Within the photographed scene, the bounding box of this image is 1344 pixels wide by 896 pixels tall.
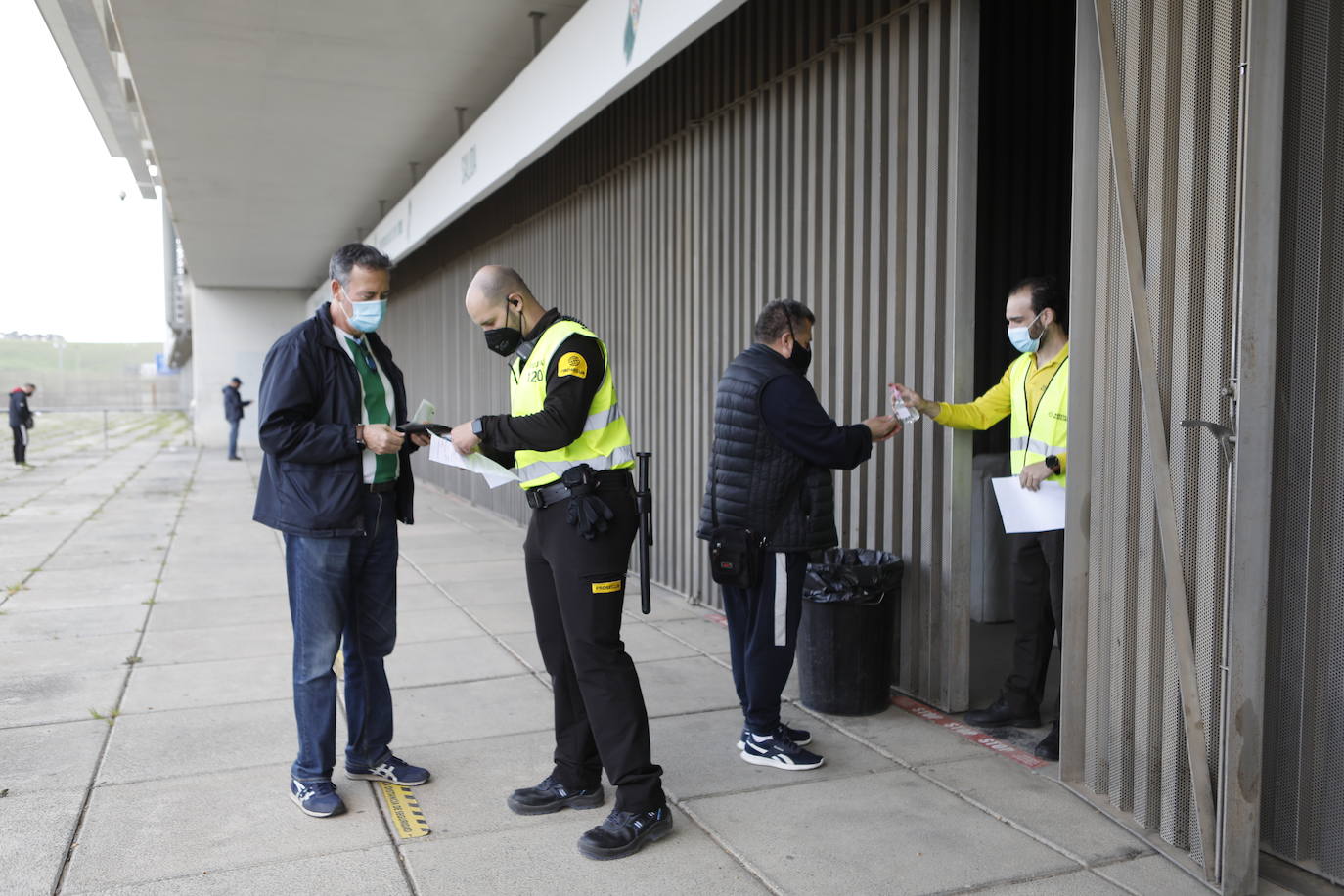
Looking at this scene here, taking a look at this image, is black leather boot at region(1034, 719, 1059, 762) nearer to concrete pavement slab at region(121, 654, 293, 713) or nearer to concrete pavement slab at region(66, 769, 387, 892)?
concrete pavement slab at region(66, 769, 387, 892)

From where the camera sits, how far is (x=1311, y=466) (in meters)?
3.06

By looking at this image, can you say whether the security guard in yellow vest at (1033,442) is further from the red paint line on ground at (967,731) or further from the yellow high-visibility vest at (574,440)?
the yellow high-visibility vest at (574,440)

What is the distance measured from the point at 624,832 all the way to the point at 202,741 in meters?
2.15

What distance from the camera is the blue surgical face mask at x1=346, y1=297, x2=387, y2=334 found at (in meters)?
3.72

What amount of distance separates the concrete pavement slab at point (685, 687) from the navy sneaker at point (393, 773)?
111 centimetres

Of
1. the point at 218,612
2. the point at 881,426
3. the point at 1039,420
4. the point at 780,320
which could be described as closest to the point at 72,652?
the point at 218,612

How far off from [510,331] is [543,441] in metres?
0.44

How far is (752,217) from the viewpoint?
650 centimetres

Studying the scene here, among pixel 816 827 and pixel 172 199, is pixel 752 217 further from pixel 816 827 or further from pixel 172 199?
pixel 172 199

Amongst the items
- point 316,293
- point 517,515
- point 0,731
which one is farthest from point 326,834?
point 316,293

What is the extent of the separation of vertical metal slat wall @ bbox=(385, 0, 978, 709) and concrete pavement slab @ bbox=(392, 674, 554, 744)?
1.78m

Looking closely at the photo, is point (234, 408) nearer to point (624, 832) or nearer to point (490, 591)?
point (490, 591)

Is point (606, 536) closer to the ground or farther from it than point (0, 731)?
farther from it

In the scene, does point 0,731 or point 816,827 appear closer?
point 816,827
